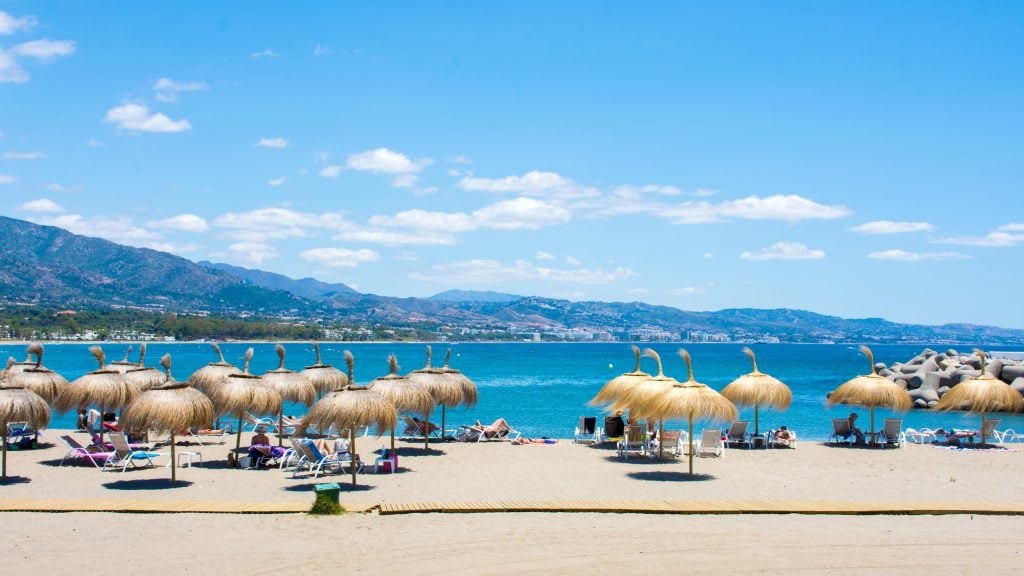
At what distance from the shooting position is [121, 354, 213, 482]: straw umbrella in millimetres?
13109

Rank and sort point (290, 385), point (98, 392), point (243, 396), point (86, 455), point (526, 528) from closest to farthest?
point (526, 528) → point (243, 396) → point (86, 455) → point (98, 392) → point (290, 385)

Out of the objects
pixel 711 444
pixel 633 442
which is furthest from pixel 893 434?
pixel 633 442

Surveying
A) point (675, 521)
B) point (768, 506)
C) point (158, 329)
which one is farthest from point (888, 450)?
point (158, 329)

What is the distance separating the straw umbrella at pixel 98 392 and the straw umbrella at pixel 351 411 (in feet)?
18.5

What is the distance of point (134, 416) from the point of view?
13.1 metres

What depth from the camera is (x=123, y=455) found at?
52.1 feet

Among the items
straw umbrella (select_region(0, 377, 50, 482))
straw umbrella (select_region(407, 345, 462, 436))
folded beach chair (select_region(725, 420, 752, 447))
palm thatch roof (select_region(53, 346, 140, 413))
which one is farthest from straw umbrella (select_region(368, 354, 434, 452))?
folded beach chair (select_region(725, 420, 752, 447))

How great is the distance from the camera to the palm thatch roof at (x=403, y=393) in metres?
16.5

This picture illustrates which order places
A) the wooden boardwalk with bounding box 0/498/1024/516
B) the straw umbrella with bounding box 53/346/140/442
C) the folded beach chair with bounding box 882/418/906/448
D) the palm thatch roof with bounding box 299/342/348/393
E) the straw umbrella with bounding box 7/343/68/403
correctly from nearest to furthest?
the wooden boardwalk with bounding box 0/498/1024/516
the straw umbrella with bounding box 53/346/140/442
the straw umbrella with bounding box 7/343/68/403
the palm thatch roof with bounding box 299/342/348/393
the folded beach chair with bounding box 882/418/906/448

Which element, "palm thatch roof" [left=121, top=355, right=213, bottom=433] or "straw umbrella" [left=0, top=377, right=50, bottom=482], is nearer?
"palm thatch roof" [left=121, top=355, right=213, bottom=433]

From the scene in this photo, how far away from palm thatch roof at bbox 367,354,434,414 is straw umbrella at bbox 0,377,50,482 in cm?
548

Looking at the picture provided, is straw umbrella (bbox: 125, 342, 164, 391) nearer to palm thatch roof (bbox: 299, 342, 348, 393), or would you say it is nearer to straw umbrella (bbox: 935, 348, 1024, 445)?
palm thatch roof (bbox: 299, 342, 348, 393)

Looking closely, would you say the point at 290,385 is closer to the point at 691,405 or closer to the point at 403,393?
the point at 403,393

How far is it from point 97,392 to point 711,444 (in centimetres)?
1227
